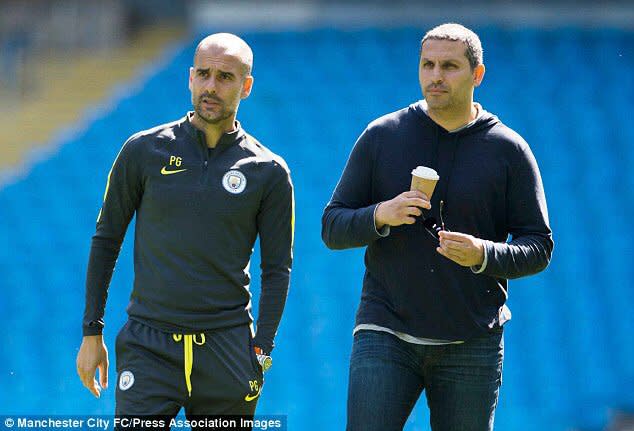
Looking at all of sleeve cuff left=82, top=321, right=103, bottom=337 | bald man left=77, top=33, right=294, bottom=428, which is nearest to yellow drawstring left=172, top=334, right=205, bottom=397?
bald man left=77, top=33, right=294, bottom=428

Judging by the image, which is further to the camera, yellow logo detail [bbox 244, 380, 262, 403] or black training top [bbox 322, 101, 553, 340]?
yellow logo detail [bbox 244, 380, 262, 403]

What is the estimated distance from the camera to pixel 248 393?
11.1ft

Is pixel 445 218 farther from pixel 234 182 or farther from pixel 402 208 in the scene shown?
pixel 234 182

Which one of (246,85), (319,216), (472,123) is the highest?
(319,216)

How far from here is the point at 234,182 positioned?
11.1 ft

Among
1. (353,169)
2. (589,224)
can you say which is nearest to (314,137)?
(589,224)

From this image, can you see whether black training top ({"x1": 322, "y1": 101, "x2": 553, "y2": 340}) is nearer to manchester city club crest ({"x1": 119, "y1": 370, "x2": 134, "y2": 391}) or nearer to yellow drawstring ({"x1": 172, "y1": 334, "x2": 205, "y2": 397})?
yellow drawstring ({"x1": 172, "y1": 334, "x2": 205, "y2": 397})

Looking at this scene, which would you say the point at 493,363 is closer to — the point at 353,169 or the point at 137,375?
the point at 353,169

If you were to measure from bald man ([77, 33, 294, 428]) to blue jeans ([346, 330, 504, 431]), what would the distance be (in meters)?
0.37

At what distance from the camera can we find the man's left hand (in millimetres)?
3010

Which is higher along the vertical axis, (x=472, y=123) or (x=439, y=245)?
(x=472, y=123)

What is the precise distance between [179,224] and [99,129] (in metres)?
7.85

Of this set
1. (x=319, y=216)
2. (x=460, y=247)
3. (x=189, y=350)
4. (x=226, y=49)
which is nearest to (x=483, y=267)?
(x=460, y=247)

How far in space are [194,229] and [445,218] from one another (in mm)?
789
